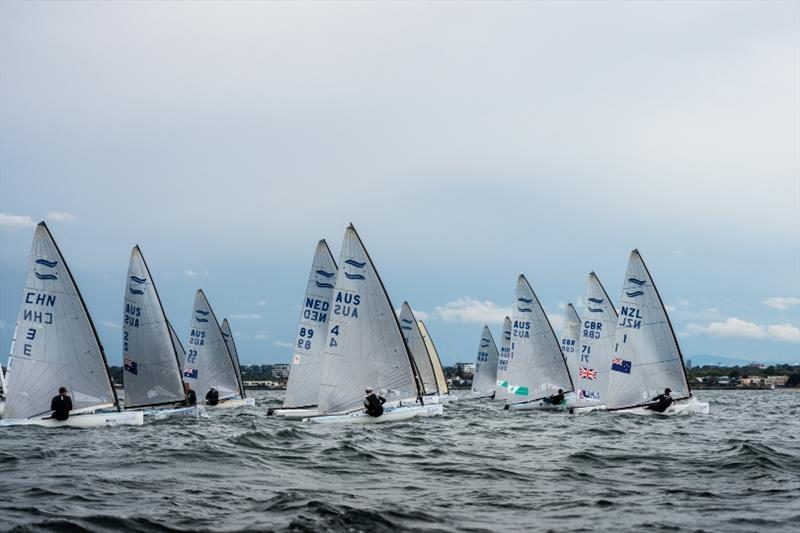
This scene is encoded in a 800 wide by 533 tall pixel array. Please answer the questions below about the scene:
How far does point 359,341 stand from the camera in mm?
40969

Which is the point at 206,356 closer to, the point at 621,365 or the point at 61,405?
the point at 61,405

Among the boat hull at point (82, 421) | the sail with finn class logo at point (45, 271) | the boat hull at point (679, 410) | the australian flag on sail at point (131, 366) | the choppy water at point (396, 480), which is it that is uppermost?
the sail with finn class logo at point (45, 271)

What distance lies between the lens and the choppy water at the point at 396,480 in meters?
15.5

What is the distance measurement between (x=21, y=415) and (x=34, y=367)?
2.17m

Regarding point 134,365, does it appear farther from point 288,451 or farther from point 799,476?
point 799,476

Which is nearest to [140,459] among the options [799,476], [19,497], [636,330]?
[19,497]

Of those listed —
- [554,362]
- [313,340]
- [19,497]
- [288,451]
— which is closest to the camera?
[19,497]

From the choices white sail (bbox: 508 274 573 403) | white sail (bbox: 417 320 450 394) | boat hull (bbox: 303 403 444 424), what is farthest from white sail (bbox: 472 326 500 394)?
boat hull (bbox: 303 403 444 424)

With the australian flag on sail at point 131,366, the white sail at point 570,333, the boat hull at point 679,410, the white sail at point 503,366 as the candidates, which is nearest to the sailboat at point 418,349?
the white sail at point 503,366

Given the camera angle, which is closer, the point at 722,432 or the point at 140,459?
the point at 140,459

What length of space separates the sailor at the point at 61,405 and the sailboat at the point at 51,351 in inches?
15.5

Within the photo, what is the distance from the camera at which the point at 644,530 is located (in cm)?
1470

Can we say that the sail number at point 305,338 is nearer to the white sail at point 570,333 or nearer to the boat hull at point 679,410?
the boat hull at point 679,410

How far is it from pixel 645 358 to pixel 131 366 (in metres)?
28.7
